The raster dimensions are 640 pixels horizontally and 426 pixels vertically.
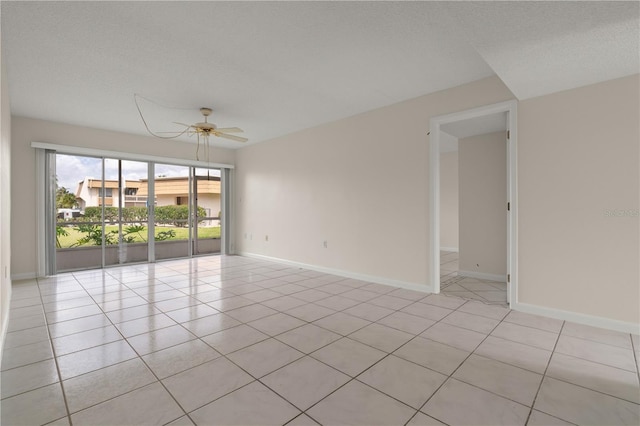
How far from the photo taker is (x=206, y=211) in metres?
7.32

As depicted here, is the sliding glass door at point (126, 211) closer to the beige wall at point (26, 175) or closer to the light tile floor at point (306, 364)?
the beige wall at point (26, 175)

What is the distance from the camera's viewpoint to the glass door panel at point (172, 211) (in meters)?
6.43

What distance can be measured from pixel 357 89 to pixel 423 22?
56.9 inches

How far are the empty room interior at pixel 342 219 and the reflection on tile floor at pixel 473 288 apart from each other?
48 millimetres

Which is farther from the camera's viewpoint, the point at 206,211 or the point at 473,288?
the point at 206,211

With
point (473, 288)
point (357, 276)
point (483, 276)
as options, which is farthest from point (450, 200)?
point (357, 276)

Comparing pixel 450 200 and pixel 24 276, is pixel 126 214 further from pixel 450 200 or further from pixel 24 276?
pixel 450 200

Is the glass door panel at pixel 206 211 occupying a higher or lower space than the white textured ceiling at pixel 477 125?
lower

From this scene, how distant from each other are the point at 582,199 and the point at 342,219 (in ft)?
10.1

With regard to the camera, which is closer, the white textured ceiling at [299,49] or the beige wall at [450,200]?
the white textured ceiling at [299,49]

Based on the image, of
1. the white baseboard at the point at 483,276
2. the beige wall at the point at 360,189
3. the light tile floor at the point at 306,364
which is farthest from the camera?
the white baseboard at the point at 483,276

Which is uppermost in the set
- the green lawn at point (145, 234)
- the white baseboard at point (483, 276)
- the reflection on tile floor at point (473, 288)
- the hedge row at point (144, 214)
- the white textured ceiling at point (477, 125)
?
the white textured ceiling at point (477, 125)

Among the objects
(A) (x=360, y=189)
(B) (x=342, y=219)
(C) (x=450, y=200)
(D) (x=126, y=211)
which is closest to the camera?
(A) (x=360, y=189)

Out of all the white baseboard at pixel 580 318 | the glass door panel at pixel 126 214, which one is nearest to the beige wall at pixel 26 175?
the glass door panel at pixel 126 214
